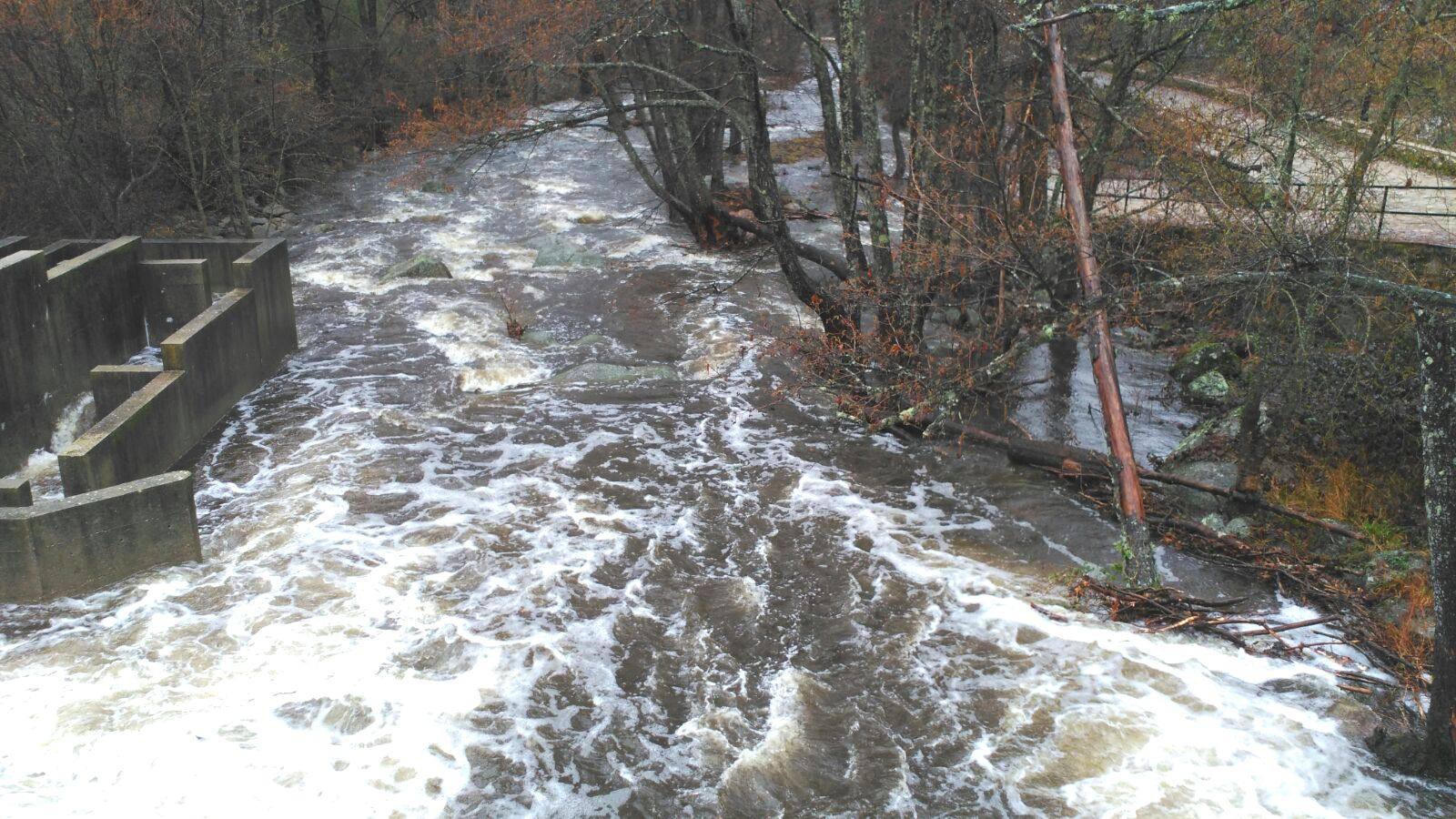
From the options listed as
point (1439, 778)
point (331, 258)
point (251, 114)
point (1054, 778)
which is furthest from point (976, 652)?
point (251, 114)

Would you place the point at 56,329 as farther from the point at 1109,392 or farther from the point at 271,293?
the point at 1109,392

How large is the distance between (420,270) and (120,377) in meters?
8.16

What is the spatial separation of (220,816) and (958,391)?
7.17 metres

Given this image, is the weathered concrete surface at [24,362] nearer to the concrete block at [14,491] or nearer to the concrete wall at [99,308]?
the concrete wall at [99,308]

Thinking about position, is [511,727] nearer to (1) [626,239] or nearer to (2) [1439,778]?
(2) [1439,778]

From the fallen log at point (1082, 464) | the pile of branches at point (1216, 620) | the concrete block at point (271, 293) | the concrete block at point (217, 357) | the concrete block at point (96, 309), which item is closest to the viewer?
the pile of branches at point (1216, 620)

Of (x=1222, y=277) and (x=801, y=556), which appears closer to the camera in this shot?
(x=1222, y=277)

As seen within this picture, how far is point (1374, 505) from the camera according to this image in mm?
11641

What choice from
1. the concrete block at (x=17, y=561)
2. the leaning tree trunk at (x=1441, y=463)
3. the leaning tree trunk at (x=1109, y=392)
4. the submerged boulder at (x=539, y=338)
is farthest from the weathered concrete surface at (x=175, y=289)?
the leaning tree trunk at (x=1441, y=463)

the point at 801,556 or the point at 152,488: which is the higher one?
the point at 152,488

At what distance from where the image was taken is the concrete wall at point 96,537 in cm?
940

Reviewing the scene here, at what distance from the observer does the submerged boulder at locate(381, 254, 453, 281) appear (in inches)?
793

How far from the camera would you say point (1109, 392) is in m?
9.34

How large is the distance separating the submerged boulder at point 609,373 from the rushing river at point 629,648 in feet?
1.21
